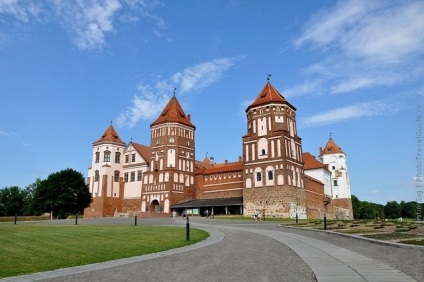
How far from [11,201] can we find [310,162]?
7421 centimetres

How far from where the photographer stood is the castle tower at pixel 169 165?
65500mm

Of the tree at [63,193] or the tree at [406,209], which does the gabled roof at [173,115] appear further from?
the tree at [406,209]

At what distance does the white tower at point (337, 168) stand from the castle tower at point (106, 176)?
46.1 metres

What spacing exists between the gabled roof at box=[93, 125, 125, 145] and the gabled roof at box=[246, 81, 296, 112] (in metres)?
30.3

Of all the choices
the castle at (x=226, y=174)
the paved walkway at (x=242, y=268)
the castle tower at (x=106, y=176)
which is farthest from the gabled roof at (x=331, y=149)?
the paved walkway at (x=242, y=268)

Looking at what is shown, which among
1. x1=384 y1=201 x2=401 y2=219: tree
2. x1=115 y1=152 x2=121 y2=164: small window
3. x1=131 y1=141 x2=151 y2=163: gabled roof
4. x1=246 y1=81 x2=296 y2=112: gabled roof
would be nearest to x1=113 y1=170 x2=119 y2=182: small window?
x1=115 y1=152 x2=121 y2=164: small window

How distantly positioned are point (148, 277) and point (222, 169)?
58.8 meters

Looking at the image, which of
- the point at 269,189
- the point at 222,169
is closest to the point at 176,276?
the point at 269,189

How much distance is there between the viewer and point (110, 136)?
74.3 metres

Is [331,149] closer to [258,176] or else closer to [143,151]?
[258,176]

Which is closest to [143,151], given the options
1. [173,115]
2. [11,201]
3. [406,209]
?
[173,115]

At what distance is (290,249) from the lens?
42.9ft

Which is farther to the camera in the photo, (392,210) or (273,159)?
(392,210)

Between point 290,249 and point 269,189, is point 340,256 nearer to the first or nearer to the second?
point 290,249
